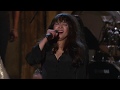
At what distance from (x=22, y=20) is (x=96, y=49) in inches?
36.2

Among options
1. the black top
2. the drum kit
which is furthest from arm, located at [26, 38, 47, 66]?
the drum kit

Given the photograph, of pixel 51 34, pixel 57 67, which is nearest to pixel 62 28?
pixel 51 34

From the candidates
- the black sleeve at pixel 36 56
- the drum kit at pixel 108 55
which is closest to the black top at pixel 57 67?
the black sleeve at pixel 36 56

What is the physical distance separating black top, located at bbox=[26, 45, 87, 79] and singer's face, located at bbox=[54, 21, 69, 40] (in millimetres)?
97

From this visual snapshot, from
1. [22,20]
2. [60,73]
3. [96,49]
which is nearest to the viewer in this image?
[60,73]

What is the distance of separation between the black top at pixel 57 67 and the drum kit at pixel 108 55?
0.41m

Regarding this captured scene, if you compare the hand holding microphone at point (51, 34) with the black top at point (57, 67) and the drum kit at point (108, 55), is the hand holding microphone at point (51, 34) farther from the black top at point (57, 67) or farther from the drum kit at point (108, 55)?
the drum kit at point (108, 55)

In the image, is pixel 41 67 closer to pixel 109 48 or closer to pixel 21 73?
pixel 109 48

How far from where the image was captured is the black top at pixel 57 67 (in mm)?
1469

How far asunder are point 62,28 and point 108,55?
2.13 feet

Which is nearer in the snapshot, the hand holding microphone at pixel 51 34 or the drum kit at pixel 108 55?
the hand holding microphone at pixel 51 34

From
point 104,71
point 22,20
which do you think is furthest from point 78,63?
point 22,20

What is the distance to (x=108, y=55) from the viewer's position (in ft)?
6.75
